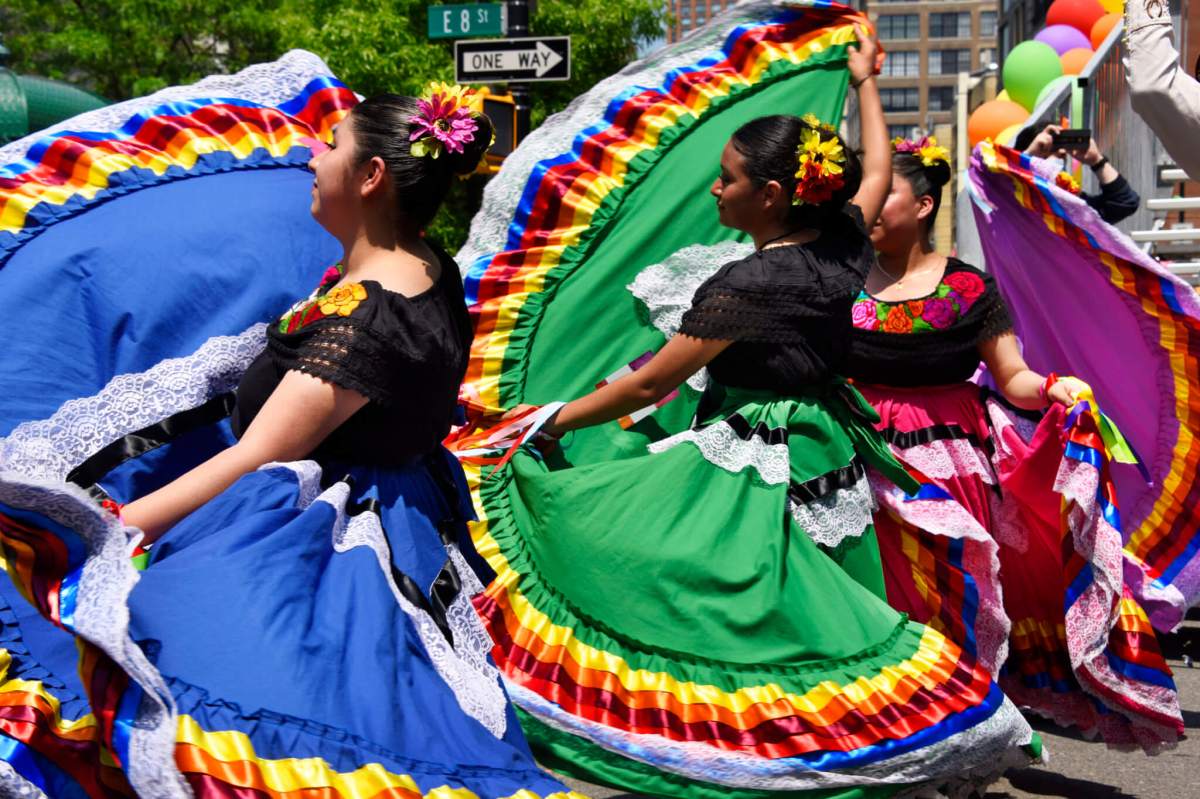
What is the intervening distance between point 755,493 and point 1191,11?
1509cm

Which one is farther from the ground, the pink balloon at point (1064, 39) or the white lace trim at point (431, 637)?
the pink balloon at point (1064, 39)

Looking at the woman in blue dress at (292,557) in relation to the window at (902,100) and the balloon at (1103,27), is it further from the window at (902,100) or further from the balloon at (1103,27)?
the window at (902,100)

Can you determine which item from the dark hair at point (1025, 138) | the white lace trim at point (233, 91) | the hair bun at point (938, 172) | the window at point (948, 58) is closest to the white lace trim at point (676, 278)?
the hair bun at point (938, 172)

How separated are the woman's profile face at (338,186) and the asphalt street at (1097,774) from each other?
2137 millimetres

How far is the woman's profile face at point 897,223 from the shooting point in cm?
498

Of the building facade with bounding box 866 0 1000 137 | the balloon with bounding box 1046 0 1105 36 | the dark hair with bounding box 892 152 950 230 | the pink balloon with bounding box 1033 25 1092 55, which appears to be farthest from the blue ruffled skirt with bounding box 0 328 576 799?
the building facade with bounding box 866 0 1000 137

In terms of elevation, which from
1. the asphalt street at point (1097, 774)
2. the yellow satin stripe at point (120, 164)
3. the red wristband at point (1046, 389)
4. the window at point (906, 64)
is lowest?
the window at point (906, 64)

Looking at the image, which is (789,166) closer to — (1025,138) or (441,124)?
(441,124)

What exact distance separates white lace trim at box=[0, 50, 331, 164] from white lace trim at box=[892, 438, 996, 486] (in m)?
2.04

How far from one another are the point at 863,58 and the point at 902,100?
133564 mm

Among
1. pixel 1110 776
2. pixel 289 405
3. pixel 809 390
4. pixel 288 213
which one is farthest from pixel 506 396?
pixel 1110 776

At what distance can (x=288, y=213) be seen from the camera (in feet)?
11.2

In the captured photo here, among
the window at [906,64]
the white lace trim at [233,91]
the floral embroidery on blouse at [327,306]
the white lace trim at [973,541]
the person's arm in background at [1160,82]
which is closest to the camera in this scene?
the floral embroidery on blouse at [327,306]

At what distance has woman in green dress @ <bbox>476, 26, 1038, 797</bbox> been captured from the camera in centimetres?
353
